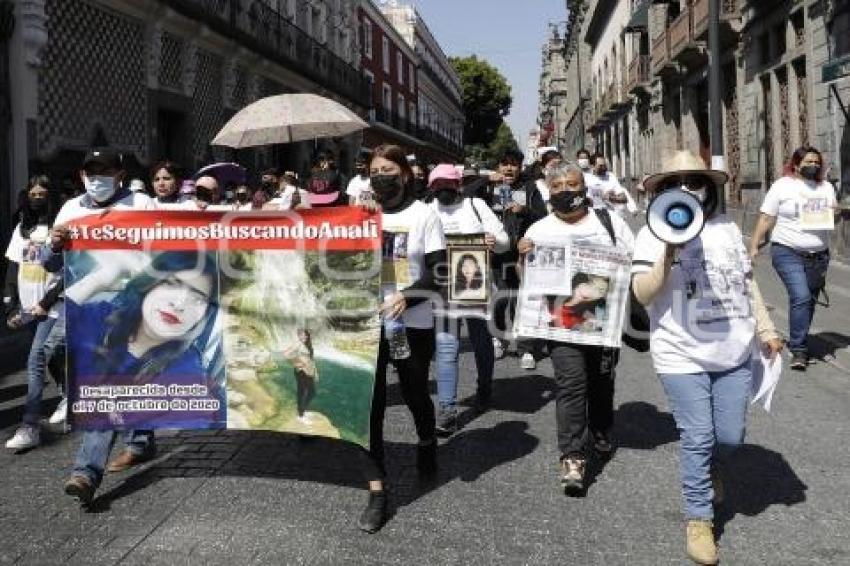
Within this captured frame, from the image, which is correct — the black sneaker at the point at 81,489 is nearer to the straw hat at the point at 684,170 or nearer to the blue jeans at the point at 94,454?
the blue jeans at the point at 94,454

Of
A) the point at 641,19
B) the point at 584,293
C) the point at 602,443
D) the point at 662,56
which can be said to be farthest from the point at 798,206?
the point at 641,19

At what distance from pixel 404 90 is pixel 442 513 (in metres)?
50.9

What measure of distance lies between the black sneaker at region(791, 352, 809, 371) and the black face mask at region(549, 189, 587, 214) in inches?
135

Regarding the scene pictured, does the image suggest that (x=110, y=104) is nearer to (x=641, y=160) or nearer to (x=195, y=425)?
(x=195, y=425)

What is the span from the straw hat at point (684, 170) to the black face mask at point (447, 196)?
228 centimetres

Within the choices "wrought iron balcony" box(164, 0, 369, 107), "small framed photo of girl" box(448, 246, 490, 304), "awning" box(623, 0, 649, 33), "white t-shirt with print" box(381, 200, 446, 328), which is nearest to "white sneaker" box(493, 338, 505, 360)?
"small framed photo of girl" box(448, 246, 490, 304)

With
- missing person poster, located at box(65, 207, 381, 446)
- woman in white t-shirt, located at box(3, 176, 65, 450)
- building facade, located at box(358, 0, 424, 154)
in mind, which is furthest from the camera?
building facade, located at box(358, 0, 424, 154)

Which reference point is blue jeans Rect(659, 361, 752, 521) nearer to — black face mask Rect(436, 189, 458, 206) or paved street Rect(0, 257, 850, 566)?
paved street Rect(0, 257, 850, 566)

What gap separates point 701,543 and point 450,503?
120cm

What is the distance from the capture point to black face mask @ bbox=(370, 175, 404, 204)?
403 centimetres

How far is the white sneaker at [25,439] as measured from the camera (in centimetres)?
502

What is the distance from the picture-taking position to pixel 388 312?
12.7 ft

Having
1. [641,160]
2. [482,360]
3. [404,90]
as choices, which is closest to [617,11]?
[641,160]

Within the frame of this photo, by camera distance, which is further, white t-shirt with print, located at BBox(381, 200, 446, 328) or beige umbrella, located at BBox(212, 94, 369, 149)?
beige umbrella, located at BBox(212, 94, 369, 149)
